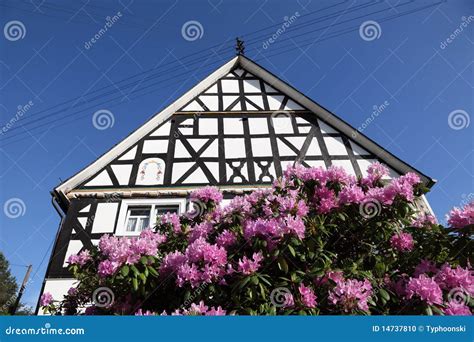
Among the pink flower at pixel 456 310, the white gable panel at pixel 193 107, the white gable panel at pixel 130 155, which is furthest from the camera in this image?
the white gable panel at pixel 193 107

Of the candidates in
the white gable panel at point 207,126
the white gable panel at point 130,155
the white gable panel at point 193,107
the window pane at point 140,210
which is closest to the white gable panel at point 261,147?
the white gable panel at point 207,126

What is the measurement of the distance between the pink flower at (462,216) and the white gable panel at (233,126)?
23.6 ft

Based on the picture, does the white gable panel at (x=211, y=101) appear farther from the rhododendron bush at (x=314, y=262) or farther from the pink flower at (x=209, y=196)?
the rhododendron bush at (x=314, y=262)

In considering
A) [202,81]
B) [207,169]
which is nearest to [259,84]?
[202,81]

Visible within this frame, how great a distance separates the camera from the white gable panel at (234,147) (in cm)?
934

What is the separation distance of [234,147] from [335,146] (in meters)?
2.95

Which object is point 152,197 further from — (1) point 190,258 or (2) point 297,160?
(1) point 190,258

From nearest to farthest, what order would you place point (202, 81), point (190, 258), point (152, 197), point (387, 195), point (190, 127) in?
1. point (190, 258)
2. point (387, 195)
3. point (152, 197)
4. point (190, 127)
5. point (202, 81)

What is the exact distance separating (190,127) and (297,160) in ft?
11.0

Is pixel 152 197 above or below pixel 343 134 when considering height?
below

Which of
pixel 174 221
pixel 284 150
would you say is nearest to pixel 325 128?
pixel 284 150

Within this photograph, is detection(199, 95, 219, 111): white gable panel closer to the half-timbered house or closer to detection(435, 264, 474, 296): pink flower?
the half-timbered house

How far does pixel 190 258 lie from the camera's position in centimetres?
315

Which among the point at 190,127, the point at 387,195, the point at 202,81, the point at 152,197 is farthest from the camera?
the point at 202,81
